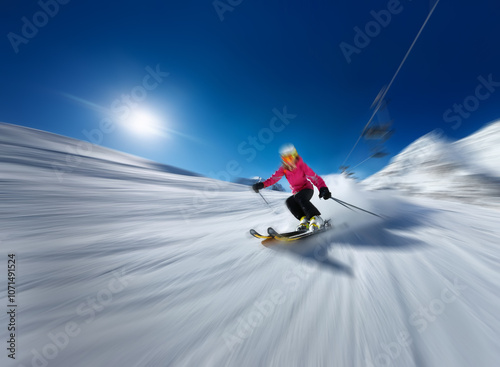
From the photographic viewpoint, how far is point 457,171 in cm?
624

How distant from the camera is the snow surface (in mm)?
844

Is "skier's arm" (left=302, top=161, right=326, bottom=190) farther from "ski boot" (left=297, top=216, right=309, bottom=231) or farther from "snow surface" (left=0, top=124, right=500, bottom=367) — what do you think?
"snow surface" (left=0, top=124, right=500, bottom=367)

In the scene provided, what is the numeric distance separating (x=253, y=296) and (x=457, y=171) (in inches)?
364

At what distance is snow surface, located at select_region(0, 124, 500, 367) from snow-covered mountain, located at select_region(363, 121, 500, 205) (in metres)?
3.30

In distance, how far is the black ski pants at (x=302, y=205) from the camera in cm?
275

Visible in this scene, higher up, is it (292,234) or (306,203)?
(306,203)

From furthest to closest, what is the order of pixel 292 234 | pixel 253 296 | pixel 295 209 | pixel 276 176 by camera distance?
pixel 276 176, pixel 295 209, pixel 292 234, pixel 253 296

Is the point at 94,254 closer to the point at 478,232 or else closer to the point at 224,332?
the point at 224,332

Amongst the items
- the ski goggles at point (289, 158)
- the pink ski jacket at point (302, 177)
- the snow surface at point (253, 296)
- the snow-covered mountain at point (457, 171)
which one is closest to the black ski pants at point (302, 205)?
the pink ski jacket at point (302, 177)

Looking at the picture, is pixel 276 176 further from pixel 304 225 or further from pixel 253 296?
pixel 253 296

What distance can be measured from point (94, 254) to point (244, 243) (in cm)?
172

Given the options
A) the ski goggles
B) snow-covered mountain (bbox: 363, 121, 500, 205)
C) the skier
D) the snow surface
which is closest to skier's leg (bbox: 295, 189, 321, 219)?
the skier

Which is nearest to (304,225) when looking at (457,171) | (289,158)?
(289,158)

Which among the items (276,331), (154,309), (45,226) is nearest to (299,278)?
(276,331)
